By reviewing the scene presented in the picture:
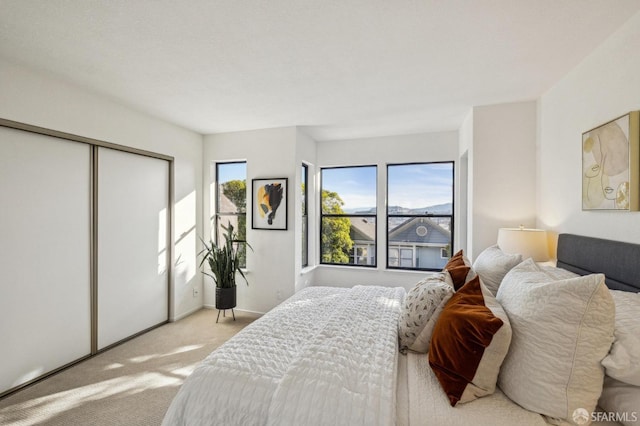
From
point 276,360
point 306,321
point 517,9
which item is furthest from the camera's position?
point 306,321

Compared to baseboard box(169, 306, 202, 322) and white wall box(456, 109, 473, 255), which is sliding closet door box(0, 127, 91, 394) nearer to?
baseboard box(169, 306, 202, 322)

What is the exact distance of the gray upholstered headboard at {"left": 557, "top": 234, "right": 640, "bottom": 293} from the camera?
146 cm

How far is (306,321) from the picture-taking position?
1878 millimetres

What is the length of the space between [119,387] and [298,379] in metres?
2.05

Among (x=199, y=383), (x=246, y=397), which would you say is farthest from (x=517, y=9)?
(x=199, y=383)

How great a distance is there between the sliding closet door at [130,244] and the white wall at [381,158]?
225 centimetres

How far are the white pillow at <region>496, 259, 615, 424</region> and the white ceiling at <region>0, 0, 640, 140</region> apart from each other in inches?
60.9

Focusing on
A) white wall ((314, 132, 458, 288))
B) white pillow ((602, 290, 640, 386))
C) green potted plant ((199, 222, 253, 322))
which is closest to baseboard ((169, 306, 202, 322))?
green potted plant ((199, 222, 253, 322))

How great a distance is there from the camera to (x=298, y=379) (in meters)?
1.22

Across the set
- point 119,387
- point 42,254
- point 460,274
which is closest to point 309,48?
point 460,274

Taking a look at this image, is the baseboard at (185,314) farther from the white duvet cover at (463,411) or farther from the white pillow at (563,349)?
the white pillow at (563,349)

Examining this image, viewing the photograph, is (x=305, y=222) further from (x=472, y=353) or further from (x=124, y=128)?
(x=472, y=353)

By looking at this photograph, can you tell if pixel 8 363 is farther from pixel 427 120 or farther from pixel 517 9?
pixel 427 120

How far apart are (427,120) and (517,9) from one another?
192cm
